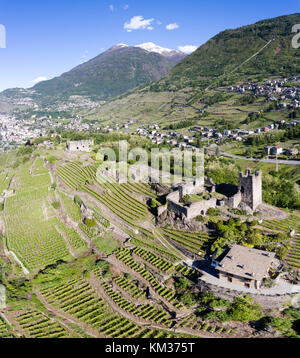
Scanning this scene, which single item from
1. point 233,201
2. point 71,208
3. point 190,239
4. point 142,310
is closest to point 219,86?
point 71,208

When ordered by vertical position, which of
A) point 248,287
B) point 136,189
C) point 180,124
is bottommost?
point 248,287

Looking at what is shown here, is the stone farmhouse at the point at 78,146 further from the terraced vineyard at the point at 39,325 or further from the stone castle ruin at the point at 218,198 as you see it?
the terraced vineyard at the point at 39,325

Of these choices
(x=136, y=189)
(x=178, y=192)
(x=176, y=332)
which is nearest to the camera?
(x=176, y=332)

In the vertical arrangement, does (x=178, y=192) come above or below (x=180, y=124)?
below

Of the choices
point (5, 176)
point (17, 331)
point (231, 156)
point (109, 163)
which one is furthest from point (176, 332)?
point (231, 156)

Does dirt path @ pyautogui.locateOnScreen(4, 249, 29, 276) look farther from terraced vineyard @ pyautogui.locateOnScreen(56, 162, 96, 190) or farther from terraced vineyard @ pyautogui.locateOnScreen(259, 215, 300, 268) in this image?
terraced vineyard @ pyautogui.locateOnScreen(259, 215, 300, 268)

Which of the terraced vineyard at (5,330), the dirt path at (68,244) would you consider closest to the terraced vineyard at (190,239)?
the dirt path at (68,244)

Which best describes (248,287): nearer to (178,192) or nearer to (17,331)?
(178,192)

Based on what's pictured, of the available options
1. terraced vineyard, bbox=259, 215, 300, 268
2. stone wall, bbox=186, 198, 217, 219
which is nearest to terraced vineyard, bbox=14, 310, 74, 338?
stone wall, bbox=186, 198, 217, 219
